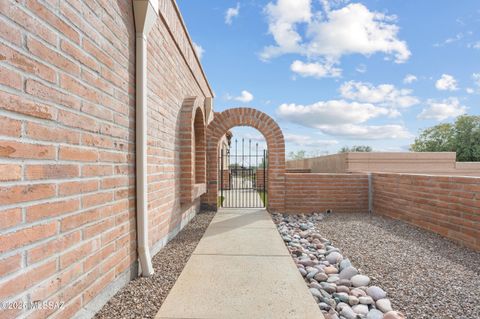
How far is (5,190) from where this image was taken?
124cm

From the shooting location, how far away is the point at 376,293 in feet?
8.07

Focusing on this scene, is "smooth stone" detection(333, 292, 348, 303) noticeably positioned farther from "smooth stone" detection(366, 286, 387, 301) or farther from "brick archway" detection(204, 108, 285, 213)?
"brick archway" detection(204, 108, 285, 213)

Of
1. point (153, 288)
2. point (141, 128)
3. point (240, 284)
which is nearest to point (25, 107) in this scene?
point (141, 128)

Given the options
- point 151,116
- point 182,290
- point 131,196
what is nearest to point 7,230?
point 131,196

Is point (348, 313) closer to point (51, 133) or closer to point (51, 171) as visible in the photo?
point (51, 171)

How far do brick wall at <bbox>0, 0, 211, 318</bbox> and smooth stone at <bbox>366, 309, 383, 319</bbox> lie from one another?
225 centimetres

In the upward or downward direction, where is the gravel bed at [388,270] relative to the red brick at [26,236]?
downward

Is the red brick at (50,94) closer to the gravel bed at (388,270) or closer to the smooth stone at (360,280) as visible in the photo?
the gravel bed at (388,270)

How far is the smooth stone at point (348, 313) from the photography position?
2.17 meters

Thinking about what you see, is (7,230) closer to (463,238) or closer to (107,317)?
(107,317)

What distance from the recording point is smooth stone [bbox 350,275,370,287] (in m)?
2.70

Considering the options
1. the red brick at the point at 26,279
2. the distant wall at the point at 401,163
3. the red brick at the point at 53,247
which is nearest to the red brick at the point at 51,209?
the red brick at the point at 53,247

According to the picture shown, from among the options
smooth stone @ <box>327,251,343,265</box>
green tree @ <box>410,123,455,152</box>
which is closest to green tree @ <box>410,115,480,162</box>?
green tree @ <box>410,123,455,152</box>

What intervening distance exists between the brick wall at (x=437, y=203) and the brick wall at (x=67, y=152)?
4.77 meters
